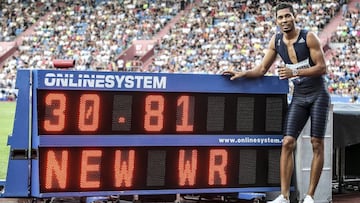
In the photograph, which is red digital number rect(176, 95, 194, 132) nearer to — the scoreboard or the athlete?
the scoreboard

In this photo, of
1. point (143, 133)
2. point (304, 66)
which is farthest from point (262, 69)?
point (143, 133)

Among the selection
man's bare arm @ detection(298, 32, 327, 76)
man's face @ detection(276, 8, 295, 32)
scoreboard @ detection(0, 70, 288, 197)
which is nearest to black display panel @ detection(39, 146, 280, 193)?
scoreboard @ detection(0, 70, 288, 197)

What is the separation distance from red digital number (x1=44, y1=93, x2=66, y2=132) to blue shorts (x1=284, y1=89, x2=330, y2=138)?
2005 millimetres

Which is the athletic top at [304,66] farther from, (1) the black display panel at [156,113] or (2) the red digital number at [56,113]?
(2) the red digital number at [56,113]

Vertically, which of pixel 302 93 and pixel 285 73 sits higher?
pixel 285 73

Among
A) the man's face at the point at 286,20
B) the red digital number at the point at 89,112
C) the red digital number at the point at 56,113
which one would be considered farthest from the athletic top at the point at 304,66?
the red digital number at the point at 56,113

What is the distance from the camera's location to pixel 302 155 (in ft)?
24.3

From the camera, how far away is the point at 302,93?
7004 mm

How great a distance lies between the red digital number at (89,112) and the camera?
261 inches

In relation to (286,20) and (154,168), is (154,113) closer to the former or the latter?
(154,168)

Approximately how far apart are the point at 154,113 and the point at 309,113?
54.5 inches

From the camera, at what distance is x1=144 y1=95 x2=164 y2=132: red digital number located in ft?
22.6

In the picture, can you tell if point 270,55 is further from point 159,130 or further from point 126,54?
point 126,54

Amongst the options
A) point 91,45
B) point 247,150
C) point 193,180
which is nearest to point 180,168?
point 193,180
